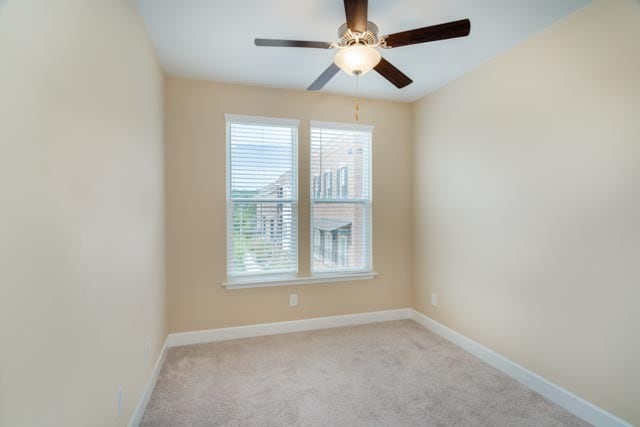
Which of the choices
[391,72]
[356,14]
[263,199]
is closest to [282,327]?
[263,199]

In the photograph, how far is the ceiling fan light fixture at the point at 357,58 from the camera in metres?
1.85

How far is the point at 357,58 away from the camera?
188cm

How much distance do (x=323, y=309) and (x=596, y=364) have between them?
241cm

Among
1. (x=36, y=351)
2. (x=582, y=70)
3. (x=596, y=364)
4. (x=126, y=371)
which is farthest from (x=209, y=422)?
(x=582, y=70)

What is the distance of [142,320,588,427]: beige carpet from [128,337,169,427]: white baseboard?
0.04 metres

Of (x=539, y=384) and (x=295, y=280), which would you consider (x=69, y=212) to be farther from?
(x=539, y=384)

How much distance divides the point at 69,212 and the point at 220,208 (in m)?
2.10

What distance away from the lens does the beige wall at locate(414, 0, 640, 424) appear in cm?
188

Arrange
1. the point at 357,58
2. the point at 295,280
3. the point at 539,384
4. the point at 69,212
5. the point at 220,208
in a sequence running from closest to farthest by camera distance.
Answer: the point at 69,212 < the point at 357,58 < the point at 539,384 < the point at 220,208 < the point at 295,280

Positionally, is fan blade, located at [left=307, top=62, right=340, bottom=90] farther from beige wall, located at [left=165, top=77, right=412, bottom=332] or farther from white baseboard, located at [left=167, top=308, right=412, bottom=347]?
white baseboard, located at [left=167, top=308, right=412, bottom=347]

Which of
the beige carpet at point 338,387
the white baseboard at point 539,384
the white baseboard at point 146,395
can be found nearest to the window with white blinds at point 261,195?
the beige carpet at point 338,387

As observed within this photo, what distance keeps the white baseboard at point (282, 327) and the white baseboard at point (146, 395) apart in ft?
1.12

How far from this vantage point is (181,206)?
124 inches

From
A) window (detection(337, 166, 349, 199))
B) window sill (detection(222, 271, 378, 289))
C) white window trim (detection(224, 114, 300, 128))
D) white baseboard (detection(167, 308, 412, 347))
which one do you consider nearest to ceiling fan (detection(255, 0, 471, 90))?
white window trim (detection(224, 114, 300, 128))
